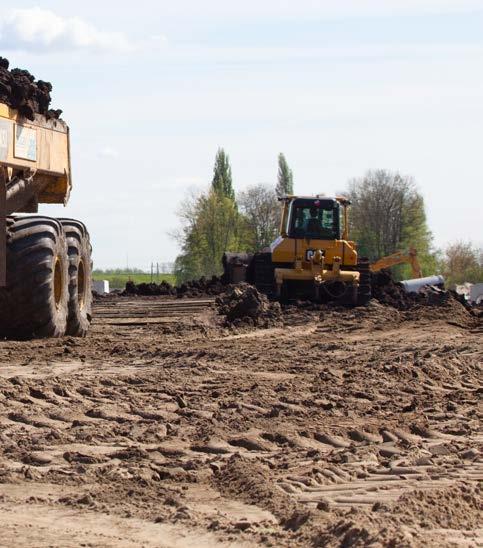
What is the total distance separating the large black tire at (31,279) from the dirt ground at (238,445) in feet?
0.88

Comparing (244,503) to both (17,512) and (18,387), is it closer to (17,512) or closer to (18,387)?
(17,512)

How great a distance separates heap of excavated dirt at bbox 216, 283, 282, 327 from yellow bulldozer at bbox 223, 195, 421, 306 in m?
5.14

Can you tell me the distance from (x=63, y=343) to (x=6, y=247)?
65.6 inches

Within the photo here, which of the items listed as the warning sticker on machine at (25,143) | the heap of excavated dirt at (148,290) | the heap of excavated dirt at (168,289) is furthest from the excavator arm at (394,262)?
the warning sticker on machine at (25,143)

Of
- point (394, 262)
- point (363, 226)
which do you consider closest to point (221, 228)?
point (363, 226)

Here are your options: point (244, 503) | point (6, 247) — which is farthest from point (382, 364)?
point (244, 503)

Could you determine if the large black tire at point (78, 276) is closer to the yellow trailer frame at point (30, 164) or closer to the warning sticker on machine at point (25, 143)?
the yellow trailer frame at point (30, 164)

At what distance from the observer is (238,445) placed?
8.89 meters

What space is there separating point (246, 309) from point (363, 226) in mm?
55204

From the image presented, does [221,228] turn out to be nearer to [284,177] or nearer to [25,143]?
[284,177]

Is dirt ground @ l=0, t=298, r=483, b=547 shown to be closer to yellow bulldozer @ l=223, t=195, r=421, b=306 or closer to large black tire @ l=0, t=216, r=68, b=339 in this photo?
large black tire @ l=0, t=216, r=68, b=339

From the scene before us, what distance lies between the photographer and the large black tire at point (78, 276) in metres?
16.7

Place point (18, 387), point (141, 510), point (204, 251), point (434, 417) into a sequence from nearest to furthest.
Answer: point (141, 510), point (434, 417), point (18, 387), point (204, 251)

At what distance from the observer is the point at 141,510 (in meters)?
6.84
